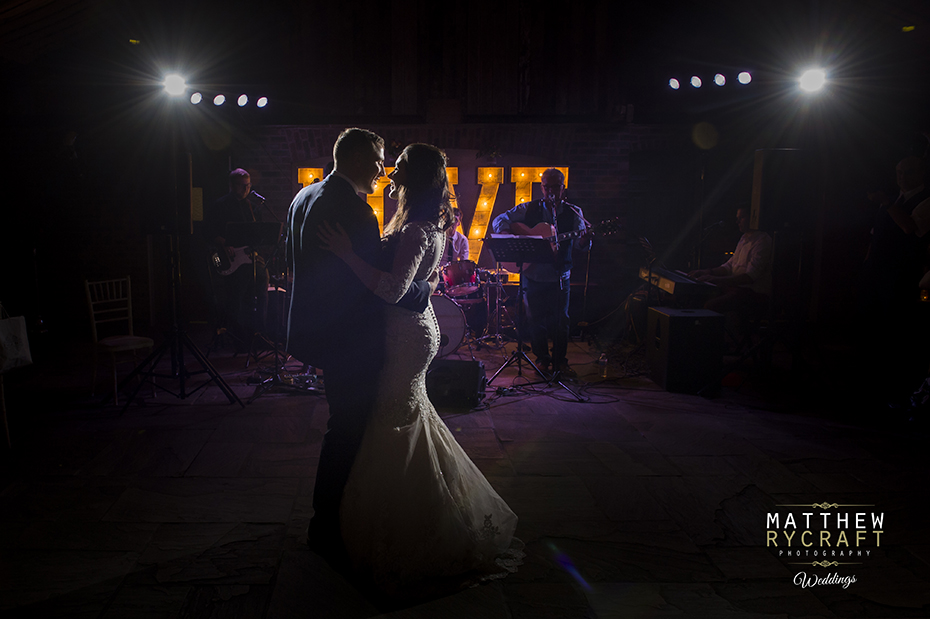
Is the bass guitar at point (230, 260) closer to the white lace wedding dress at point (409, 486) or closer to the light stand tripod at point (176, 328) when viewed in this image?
the light stand tripod at point (176, 328)

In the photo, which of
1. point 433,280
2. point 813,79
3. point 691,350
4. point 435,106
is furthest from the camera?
point 435,106

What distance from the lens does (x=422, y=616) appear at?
1.89m

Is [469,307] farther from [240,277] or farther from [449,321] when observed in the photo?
[240,277]

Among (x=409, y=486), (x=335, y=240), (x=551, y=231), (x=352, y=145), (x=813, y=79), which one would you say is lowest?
(x=409, y=486)

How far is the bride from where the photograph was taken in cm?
197

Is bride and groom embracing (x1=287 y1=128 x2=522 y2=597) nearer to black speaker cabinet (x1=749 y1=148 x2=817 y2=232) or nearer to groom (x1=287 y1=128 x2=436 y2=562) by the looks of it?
groom (x1=287 y1=128 x2=436 y2=562)

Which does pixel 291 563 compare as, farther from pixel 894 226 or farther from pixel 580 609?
pixel 894 226

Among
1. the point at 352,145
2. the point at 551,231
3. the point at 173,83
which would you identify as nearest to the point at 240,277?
the point at 173,83

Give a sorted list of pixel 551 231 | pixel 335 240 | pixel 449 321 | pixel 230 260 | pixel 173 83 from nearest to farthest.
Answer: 1. pixel 335 240
2. pixel 551 231
3. pixel 449 321
4. pixel 230 260
5. pixel 173 83

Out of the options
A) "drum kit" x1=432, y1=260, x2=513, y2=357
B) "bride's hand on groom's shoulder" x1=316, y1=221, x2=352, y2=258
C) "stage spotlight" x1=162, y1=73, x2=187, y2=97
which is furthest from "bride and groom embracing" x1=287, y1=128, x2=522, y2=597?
"stage spotlight" x1=162, y1=73, x2=187, y2=97

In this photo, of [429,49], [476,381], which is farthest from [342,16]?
[476,381]

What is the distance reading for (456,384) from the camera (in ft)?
14.5

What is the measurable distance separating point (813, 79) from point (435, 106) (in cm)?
442

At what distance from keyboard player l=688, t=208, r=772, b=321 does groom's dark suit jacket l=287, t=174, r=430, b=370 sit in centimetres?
457
